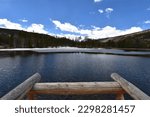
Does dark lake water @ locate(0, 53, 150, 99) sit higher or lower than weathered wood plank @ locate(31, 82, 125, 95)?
lower

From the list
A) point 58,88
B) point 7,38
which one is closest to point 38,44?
point 7,38

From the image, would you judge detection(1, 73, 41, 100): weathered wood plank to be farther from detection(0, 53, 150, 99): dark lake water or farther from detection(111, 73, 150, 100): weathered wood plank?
detection(0, 53, 150, 99): dark lake water

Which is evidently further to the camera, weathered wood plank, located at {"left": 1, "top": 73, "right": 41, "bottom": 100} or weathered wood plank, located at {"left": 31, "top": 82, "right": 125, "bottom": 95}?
weathered wood plank, located at {"left": 31, "top": 82, "right": 125, "bottom": 95}

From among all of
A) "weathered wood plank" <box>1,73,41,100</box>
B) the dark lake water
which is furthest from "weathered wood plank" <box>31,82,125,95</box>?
the dark lake water

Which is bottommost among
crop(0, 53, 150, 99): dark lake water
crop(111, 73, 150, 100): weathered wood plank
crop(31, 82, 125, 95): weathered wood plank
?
crop(0, 53, 150, 99): dark lake water

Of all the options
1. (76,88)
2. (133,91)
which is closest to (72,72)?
(76,88)

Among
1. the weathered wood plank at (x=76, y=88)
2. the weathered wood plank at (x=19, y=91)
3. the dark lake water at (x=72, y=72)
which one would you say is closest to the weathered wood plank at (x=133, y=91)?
the weathered wood plank at (x=76, y=88)

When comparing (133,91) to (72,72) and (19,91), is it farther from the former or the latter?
(72,72)

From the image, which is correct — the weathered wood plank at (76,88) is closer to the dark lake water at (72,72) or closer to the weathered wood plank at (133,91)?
the weathered wood plank at (133,91)

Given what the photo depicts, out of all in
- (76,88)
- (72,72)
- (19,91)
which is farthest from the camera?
(72,72)

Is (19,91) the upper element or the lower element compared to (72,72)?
upper

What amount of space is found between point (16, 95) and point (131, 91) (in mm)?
3143

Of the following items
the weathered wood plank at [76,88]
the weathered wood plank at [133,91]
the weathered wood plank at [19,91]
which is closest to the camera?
the weathered wood plank at [19,91]

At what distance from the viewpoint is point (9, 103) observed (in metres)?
4.57
